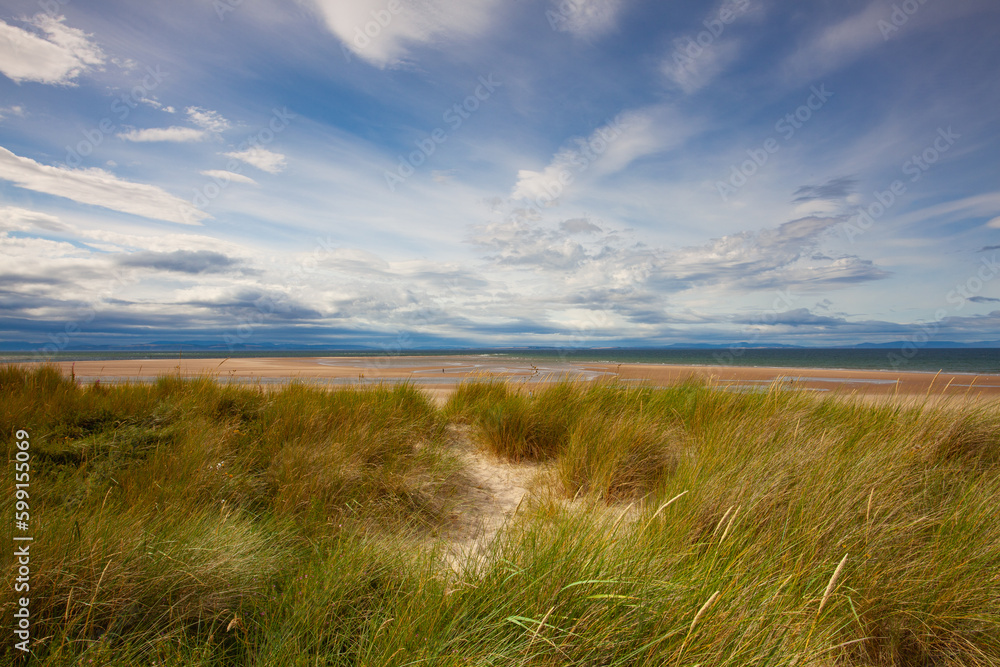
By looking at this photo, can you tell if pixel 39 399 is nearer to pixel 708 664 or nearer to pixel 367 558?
pixel 367 558

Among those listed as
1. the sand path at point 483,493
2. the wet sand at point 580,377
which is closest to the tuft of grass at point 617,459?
the sand path at point 483,493

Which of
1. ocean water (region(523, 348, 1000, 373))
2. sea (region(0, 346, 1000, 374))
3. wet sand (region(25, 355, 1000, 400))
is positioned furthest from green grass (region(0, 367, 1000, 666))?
ocean water (region(523, 348, 1000, 373))

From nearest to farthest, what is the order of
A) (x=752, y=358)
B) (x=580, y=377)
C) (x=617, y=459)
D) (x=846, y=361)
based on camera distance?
(x=617, y=459)
(x=580, y=377)
(x=846, y=361)
(x=752, y=358)

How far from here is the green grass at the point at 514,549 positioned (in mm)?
1874

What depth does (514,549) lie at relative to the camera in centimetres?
249

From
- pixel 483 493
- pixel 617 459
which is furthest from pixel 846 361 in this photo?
pixel 483 493

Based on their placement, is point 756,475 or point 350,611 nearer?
point 350,611

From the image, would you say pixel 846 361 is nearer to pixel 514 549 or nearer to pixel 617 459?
pixel 617 459

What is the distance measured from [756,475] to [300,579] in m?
3.04

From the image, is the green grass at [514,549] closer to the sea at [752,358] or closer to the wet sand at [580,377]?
the wet sand at [580,377]

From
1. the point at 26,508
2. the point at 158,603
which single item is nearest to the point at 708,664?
the point at 158,603

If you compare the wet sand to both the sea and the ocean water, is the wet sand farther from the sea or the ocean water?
the ocean water

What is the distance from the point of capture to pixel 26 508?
2607 millimetres

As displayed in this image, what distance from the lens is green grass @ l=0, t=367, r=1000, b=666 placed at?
187cm
